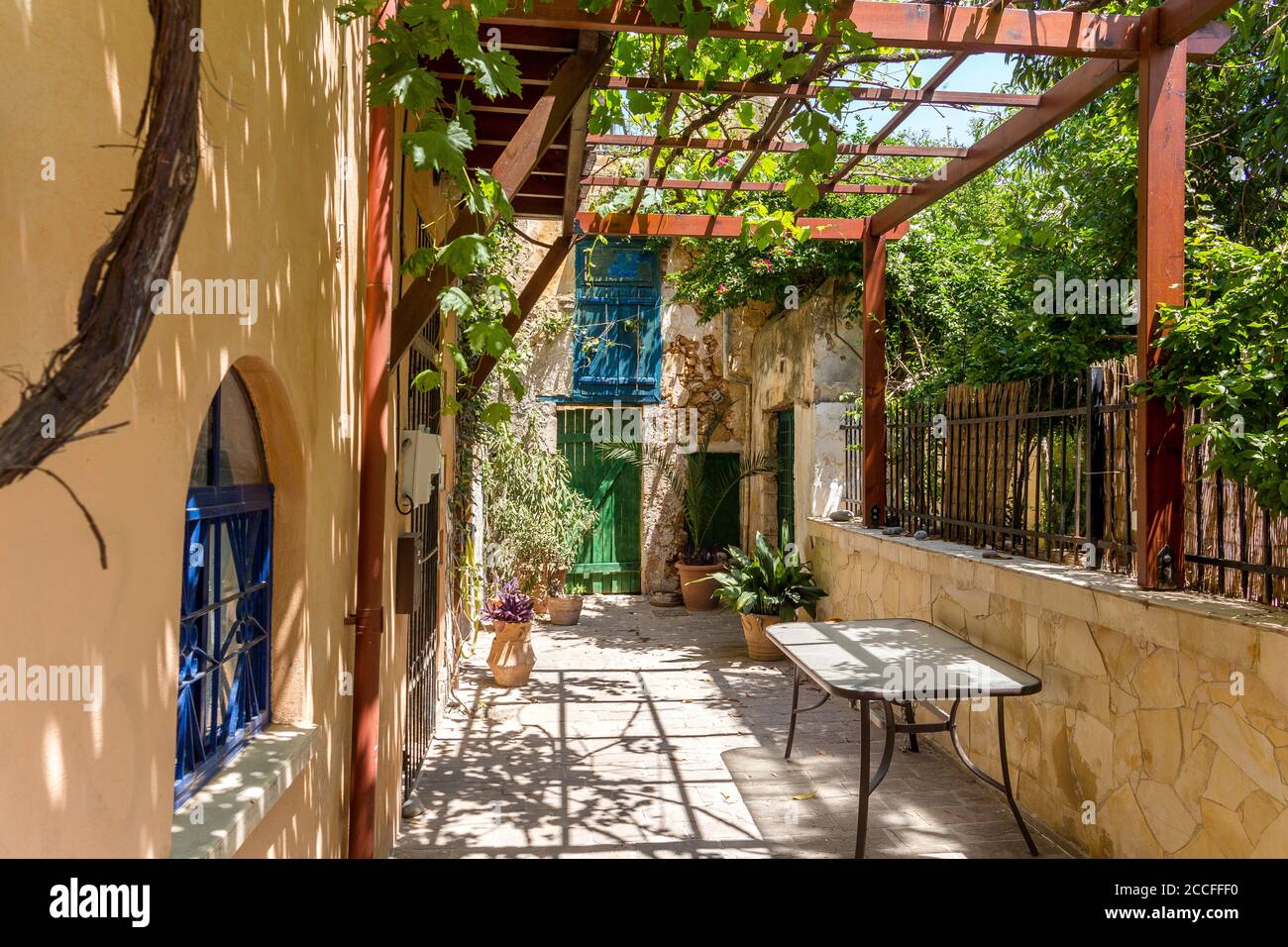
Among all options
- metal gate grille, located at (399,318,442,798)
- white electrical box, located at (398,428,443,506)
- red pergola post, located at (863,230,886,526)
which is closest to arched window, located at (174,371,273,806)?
white electrical box, located at (398,428,443,506)

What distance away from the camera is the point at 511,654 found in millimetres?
6867

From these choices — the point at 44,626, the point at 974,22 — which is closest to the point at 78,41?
the point at 44,626

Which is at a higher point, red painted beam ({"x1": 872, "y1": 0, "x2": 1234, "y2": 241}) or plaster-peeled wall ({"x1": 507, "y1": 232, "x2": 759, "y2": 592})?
red painted beam ({"x1": 872, "y1": 0, "x2": 1234, "y2": 241})

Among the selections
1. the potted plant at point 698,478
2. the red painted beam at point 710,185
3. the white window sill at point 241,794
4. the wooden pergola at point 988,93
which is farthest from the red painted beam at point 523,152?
the potted plant at point 698,478

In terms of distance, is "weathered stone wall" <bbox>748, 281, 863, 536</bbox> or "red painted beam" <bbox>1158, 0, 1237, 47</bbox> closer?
"red painted beam" <bbox>1158, 0, 1237, 47</bbox>

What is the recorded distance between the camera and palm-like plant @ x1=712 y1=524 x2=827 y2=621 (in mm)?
7828

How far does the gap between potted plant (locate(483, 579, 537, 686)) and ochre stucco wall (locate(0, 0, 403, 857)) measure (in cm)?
403

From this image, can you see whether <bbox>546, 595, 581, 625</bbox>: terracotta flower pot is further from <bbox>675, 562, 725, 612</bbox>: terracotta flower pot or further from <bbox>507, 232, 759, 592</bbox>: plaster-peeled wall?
<bbox>507, 232, 759, 592</bbox>: plaster-peeled wall

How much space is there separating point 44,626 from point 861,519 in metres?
6.76

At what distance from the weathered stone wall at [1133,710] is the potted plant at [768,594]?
2442 mm

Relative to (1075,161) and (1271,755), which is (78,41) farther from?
(1075,161)

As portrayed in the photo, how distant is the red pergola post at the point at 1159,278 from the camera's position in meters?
3.63

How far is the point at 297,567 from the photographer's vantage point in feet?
8.80

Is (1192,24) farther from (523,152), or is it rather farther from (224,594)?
(224,594)
